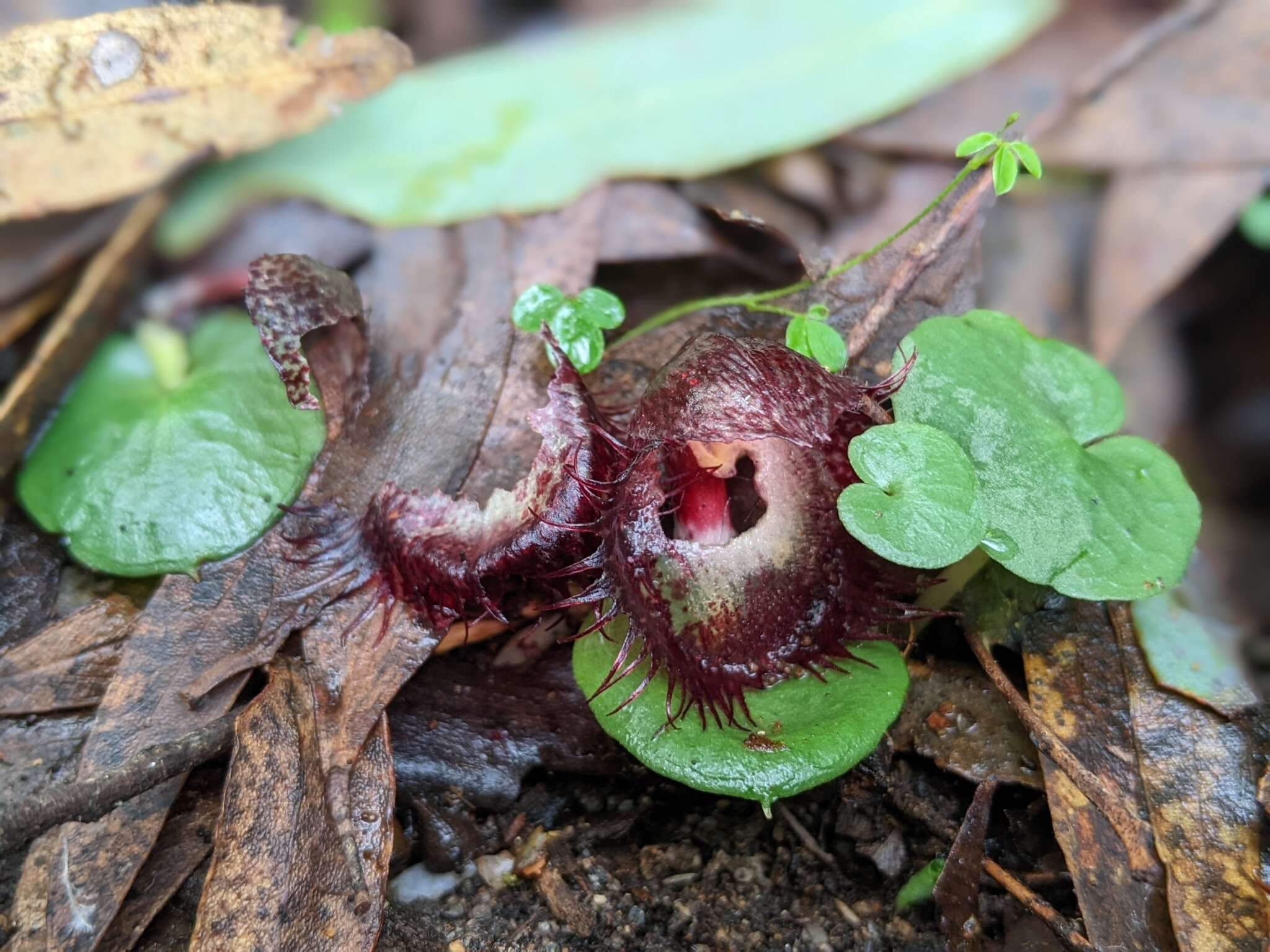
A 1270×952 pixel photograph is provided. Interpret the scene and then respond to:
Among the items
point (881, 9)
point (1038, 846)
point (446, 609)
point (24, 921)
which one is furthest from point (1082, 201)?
point (24, 921)

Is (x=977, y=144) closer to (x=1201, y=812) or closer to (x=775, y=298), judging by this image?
(x=775, y=298)

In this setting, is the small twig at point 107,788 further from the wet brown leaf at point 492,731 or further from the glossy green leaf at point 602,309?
the glossy green leaf at point 602,309

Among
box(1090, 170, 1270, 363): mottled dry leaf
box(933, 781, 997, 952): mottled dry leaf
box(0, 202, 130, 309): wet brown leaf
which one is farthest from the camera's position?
box(1090, 170, 1270, 363): mottled dry leaf

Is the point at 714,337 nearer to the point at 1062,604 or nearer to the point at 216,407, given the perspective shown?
the point at 1062,604

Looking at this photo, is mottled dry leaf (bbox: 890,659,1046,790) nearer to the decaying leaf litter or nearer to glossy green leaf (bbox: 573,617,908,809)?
the decaying leaf litter

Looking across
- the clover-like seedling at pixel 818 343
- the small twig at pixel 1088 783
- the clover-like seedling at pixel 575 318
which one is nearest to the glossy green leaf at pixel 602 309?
the clover-like seedling at pixel 575 318

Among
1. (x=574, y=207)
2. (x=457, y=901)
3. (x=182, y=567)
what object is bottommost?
(x=457, y=901)

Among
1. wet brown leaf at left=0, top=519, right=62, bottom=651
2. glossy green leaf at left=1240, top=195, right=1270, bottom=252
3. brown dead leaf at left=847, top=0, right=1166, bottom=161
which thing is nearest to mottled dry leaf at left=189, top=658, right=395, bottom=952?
wet brown leaf at left=0, top=519, right=62, bottom=651
